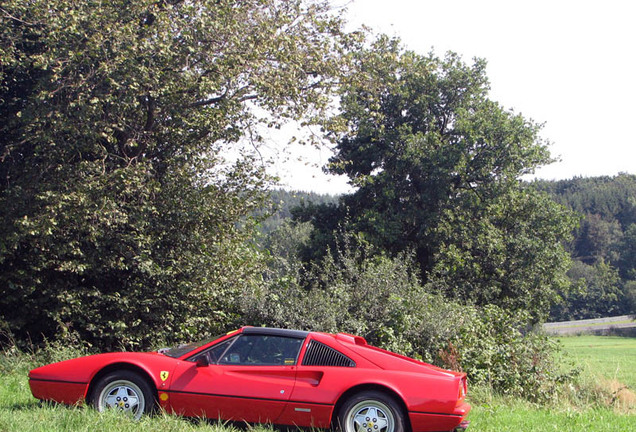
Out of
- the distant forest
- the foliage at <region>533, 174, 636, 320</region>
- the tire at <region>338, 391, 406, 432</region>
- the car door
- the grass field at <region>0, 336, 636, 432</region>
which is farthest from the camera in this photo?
the foliage at <region>533, 174, 636, 320</region>

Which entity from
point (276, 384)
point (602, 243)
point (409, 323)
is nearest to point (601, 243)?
point (602, 243)

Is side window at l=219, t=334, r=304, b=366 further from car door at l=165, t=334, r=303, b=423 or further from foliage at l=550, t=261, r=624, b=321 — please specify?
foliage at l=550, t=261, r=624, b=321

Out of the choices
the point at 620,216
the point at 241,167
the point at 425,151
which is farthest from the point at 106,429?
the point at 620,216

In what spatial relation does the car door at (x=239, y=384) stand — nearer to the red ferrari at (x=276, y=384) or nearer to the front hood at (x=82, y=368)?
the red ferrari at (x=276, y=384)

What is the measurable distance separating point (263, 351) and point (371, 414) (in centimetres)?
142

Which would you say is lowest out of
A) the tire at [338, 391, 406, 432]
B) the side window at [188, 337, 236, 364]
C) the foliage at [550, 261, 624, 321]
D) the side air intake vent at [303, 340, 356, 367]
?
the foliage at [550, 261, 624, 321]

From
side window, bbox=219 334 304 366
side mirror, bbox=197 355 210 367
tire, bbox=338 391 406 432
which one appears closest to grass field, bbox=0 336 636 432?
side mirror, bbox=197 355 210 367

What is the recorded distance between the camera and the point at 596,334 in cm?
5922

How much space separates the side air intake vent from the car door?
14 centimetres

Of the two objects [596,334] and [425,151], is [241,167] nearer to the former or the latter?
[425,151]

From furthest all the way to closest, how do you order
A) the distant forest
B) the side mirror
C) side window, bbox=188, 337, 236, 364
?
the distant forest < side window, bbox=188, 337, 236, 364 < the side mirror

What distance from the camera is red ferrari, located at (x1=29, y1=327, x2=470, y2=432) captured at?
6.34 meters

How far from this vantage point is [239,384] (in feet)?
21.7

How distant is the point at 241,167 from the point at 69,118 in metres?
4.43
